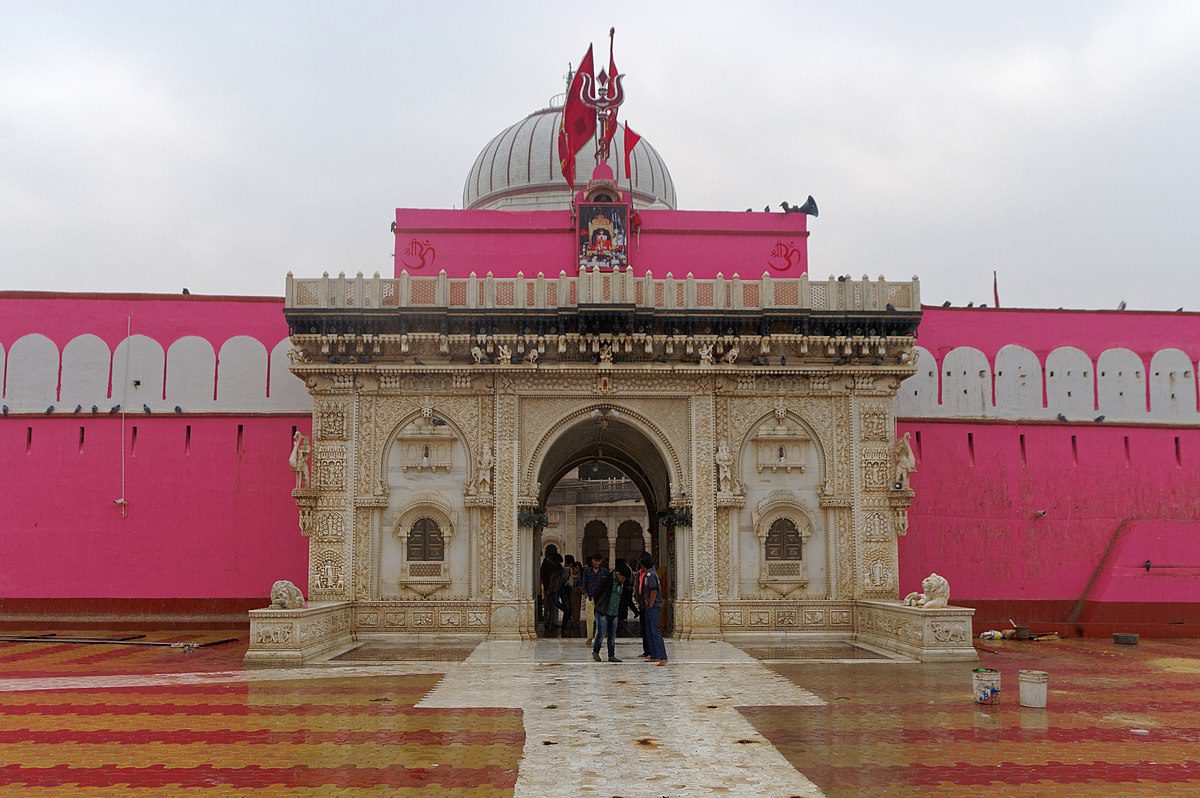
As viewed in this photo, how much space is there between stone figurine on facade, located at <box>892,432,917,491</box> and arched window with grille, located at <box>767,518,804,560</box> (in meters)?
1.85

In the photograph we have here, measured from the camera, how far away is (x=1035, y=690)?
993 centimetres

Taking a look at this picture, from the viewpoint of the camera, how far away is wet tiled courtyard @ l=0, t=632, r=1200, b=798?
7.03 metres

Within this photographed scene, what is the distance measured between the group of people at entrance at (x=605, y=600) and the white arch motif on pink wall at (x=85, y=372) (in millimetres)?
9322

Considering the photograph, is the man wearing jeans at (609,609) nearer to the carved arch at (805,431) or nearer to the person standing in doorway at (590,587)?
the person standing in doorway at (590,587)

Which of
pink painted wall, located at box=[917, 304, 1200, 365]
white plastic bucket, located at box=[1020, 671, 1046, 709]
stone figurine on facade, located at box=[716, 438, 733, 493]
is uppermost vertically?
pink painted wall, located at box=[917, 304, 1200, 365]

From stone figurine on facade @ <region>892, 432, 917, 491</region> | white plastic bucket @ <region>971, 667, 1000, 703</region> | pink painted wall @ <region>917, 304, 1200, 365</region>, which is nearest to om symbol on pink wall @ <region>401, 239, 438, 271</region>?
stone figurine on facade @ <region>892, 432, 917, 491</region>

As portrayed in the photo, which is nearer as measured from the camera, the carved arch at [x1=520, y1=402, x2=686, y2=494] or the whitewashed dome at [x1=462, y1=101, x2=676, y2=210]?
the carved arch at [x1=520, y1=402, x2=686, y2=494]

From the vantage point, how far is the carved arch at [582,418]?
17.0 meters

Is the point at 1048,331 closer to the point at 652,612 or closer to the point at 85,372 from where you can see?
the point at 652,612

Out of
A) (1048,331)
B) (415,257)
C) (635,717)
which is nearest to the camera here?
(635,717)

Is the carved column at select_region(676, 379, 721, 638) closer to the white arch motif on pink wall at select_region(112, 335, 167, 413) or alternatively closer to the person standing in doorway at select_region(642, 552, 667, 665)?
the person standing in doorway at select_region(642, 552, 667, 665)

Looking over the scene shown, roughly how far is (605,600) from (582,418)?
402 cm

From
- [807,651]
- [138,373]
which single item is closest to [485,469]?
[807,651]

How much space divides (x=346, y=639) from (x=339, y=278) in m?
5.99
